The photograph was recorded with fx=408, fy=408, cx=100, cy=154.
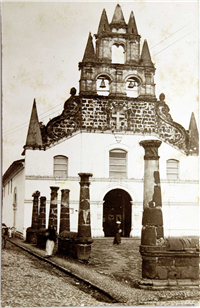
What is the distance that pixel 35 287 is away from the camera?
532cm

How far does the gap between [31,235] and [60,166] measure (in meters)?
1.25

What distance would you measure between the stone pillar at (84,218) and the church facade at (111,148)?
100 millimetres

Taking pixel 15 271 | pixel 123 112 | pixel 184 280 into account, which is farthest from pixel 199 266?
pixel 123 112

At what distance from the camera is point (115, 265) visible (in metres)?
6.21

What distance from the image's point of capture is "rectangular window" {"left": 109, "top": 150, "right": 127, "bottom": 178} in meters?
6.91

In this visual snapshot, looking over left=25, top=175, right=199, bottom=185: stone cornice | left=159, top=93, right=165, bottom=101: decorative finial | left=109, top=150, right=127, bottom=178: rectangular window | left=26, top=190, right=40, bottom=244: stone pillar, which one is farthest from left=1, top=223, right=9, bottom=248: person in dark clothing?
left=159, top=93, right=165, bottom=101: decorative finial

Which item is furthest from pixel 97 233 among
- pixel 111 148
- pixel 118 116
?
pixel 118 116

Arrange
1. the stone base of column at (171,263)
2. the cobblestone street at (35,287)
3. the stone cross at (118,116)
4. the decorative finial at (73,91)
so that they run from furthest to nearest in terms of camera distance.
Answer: the stone cross at (118,116) < the decorative finial at (73,91) < the stone base of column at (171,263) < the cobblestone street at (35,287)

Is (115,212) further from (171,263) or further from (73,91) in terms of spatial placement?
(73,91)

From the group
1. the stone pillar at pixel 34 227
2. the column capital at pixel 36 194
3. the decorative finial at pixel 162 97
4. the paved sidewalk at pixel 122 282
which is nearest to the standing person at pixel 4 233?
the paved sidewalk at pixel 122 282

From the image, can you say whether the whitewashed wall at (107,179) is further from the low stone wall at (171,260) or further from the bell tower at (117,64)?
the bell tower at (117,64)

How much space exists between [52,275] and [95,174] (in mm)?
1910

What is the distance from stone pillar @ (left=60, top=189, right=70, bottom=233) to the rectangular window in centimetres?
85

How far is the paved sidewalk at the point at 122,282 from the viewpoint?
17.2 feet
